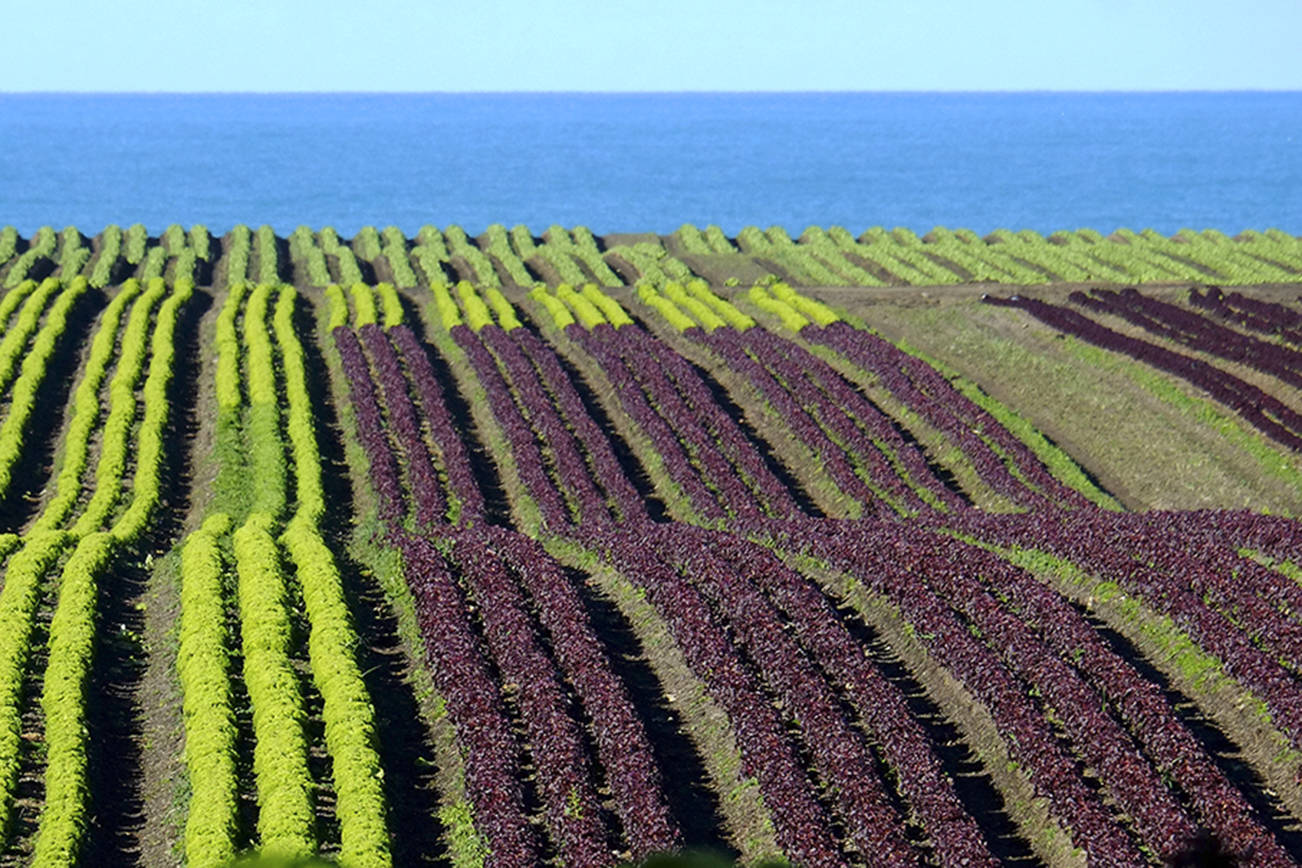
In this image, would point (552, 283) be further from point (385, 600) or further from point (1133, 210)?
point (1133, 210)

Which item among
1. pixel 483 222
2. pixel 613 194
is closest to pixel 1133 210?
pixel 613 194

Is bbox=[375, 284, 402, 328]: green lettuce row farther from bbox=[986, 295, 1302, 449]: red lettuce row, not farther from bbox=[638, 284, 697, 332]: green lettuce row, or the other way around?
bbox=[986, 295, 1302, 449]: red lettuce row

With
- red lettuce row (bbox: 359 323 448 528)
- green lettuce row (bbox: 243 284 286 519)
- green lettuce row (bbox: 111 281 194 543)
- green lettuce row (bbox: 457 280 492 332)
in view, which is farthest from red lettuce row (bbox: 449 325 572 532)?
green lettuce row (bbox: 111 281 194 543)

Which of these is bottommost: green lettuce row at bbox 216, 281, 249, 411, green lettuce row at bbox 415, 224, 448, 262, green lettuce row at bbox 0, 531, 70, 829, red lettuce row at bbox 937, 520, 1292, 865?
red lettuce row at bbox 937, 520, 1292, 865

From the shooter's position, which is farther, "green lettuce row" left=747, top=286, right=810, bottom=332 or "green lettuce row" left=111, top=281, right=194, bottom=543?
"green lettuce row" left=747, top=286, right=810, bottom=332

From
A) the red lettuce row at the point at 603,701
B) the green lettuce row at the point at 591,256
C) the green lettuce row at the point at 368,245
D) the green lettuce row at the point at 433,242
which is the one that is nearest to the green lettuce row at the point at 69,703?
the red lettuce row at the point at 603,701

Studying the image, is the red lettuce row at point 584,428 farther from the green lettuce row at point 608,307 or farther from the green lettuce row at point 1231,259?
the green lettuce row at point 1231,259
